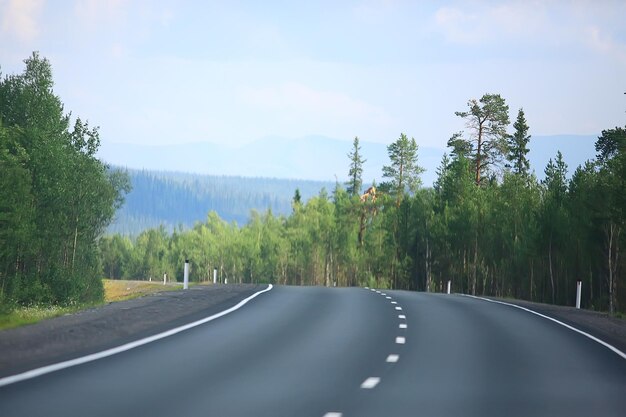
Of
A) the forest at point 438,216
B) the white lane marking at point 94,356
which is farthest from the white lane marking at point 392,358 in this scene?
the forest at point 438,216

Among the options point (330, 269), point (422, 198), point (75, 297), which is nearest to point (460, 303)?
point (75, 297)

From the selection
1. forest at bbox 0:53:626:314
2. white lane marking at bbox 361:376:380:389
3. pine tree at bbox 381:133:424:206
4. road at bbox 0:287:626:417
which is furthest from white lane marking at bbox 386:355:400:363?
pine tree at bbox 381:133:424:206

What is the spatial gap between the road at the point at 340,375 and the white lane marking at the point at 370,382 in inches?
0.6

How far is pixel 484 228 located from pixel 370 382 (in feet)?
307

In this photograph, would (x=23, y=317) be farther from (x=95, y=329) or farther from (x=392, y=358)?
(x=392, y=358)

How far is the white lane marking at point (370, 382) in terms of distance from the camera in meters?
13.0

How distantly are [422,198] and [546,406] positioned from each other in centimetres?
11208

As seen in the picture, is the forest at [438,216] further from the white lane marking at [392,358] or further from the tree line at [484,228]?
the white lane marking at [392,358]

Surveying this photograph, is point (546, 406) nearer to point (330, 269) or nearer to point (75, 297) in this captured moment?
point (75, 297)

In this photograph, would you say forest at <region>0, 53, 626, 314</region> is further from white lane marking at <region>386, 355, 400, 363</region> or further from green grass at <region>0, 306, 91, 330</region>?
white lane marking at <region>386, 355, 400, 363</region>

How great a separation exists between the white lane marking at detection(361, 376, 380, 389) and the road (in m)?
0.01

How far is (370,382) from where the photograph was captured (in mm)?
13438

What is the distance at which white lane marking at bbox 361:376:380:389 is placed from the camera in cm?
1302

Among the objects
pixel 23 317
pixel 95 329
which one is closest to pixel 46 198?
pixel 23 317
